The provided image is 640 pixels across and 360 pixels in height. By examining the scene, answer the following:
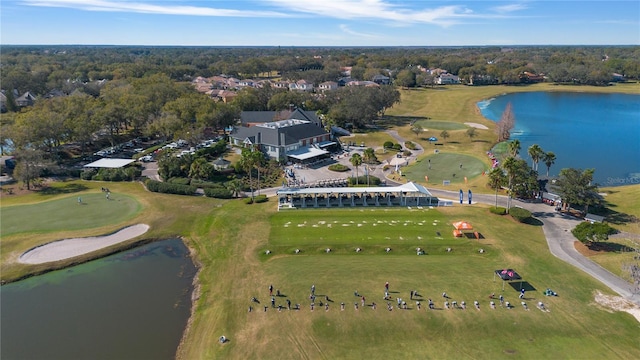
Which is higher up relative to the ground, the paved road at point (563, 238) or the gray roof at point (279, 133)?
the gray roof at point (279, 133)

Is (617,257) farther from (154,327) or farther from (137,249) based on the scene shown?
(137,249)

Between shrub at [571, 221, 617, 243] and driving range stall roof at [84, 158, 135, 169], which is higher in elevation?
driving range stall roof at [84, 158, 135, 169]

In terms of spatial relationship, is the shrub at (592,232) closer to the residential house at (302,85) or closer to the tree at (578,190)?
the tree at (578,190)

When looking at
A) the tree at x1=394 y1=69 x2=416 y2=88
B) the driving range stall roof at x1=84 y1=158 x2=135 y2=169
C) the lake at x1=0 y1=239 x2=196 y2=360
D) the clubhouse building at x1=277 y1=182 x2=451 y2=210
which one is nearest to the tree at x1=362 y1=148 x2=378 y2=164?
the clubhouse building at x1=277 y1=182 x2=451 y2=210

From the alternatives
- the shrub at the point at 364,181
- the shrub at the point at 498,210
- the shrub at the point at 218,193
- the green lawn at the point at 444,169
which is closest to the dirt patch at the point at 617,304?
the shrub at the point at 498,210

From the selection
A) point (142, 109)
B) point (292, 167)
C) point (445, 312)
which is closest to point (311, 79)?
point (142, 109)

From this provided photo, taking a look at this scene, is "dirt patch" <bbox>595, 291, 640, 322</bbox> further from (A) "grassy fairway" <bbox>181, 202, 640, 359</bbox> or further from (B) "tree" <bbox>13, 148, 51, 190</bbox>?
(B) "tree" <bbox>13, 148, 51, 190</bbox>
